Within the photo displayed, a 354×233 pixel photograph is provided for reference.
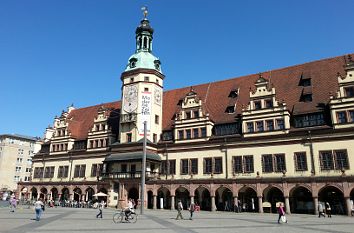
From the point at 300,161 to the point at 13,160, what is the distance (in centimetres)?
8253

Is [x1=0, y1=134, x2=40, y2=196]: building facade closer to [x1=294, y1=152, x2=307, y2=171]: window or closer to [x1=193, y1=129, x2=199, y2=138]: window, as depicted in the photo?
[x1=193, y1=129, x2=199, y2=138]: window

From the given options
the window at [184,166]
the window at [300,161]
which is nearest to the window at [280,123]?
the window at [300,161]

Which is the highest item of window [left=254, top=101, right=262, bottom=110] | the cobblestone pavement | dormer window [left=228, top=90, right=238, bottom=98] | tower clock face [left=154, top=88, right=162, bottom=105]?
tower clock face [left=154, top=88, right=162, bottom=105]

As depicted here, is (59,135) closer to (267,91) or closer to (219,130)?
(219,130)

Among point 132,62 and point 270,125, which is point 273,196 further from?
point 132,62

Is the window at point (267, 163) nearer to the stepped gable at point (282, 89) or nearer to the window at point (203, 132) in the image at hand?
the stepped gable at point (282, 89)

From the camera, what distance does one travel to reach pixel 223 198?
4253 cm

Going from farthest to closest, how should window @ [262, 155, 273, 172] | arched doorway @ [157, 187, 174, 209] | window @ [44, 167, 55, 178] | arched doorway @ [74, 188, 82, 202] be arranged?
1. window @ [44, 167, 55, 178]
2. arched doorway @ [74, 188, 82, 202]
3. arched doorway @ [157, 187, 174, 209]
4. window @ [262, 155, 273, 172]

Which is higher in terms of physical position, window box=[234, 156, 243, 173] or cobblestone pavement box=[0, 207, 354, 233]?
window box=[234, 156, 243, 173]

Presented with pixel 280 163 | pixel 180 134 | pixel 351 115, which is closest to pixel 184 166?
pixel 180 134

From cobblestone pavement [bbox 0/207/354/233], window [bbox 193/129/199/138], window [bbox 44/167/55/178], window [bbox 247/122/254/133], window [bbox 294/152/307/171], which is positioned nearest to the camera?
cobblestone pavement [bbox 0/207/354/233]

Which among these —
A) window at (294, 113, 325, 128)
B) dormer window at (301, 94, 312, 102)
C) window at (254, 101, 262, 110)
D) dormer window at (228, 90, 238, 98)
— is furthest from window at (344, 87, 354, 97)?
dormer window at (228, 90, 238, 98)

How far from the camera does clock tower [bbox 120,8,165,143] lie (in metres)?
48.5

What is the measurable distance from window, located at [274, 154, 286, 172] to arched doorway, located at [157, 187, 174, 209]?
15570 millimetres
